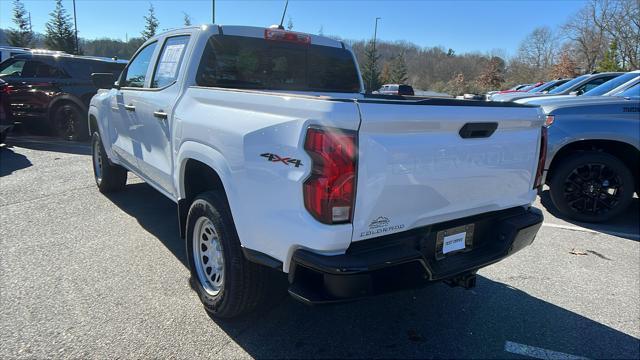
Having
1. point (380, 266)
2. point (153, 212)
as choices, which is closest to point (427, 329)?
point (380, 266)

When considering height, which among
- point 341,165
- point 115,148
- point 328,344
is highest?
point 341,165

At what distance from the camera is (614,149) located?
5.49 m

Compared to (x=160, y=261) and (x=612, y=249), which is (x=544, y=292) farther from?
(x=160, y=261)

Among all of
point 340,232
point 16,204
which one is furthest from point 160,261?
point 16,204

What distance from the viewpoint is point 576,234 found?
16.7 feet

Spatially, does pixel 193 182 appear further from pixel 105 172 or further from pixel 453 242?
pixel 105 172

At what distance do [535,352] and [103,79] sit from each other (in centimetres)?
504

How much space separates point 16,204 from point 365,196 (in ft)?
17.1

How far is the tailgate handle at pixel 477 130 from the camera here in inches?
97.0

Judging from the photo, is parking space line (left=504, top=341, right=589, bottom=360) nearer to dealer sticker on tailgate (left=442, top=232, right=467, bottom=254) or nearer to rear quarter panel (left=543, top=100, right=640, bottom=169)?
dealer sticker on tailgate (left=442, top=232, right=467, bottom=254)

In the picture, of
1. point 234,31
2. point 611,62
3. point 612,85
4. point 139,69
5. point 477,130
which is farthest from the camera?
point 611,62

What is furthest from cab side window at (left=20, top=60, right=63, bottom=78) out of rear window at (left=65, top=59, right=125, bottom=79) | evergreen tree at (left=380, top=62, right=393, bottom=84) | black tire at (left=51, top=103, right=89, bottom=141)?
evergreen tree at (left=380, top=62, right=393, bottom=84)

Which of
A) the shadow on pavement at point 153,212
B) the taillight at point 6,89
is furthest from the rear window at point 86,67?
the shadow on pavement at point 153,212

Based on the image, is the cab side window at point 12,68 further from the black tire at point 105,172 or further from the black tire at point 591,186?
the black tire at point 591,186
